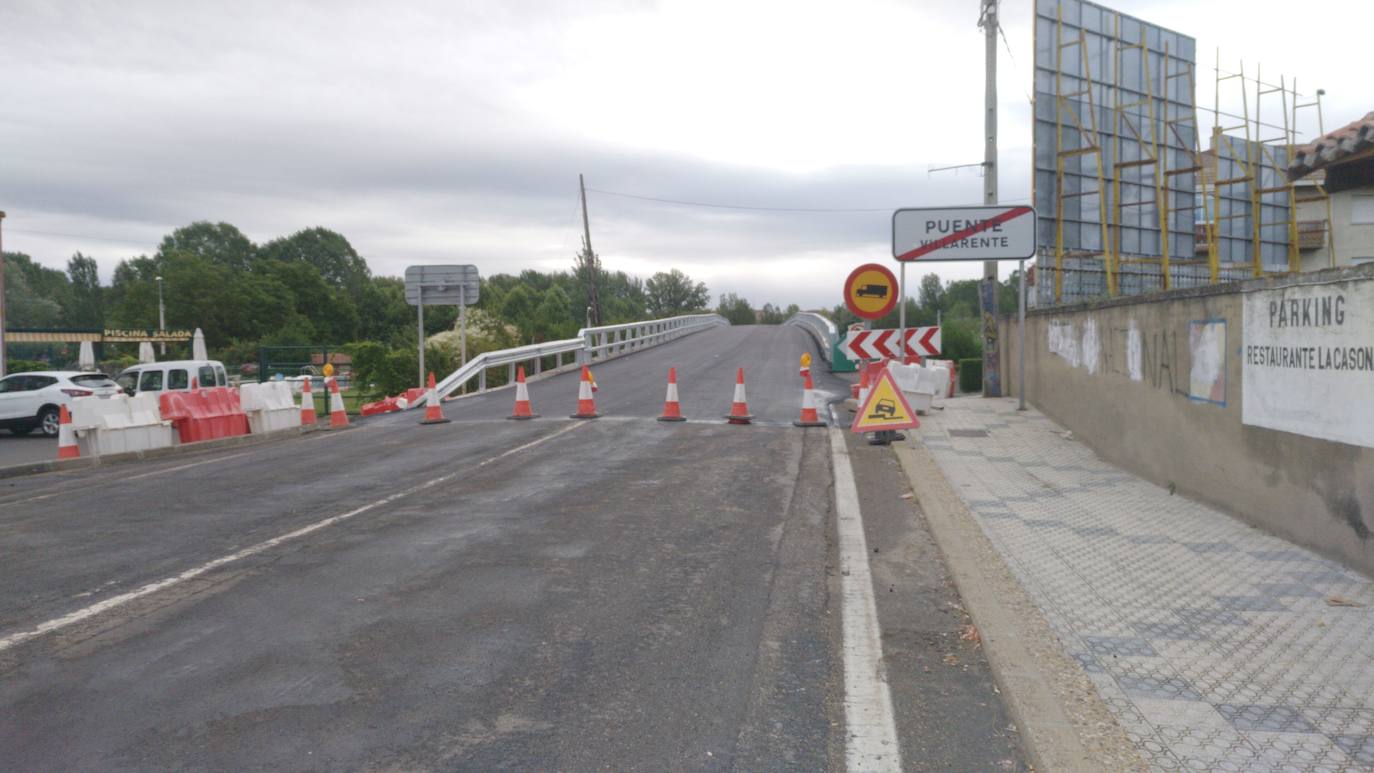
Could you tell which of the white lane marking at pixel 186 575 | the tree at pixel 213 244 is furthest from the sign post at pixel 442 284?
the tree at pixel 213 244

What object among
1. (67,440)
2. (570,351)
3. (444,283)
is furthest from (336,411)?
(570,351)

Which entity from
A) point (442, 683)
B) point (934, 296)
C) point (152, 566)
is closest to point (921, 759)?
point (442, 683)

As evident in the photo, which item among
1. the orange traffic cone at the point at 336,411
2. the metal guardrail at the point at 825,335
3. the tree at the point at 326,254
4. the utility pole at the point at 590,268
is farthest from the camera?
the tree at the point at 326,254

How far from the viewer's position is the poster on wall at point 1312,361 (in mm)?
5801

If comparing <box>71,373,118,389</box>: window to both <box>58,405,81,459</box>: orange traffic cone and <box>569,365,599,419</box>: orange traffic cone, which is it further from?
<box>569,365,599,419</box>: orange traffic cone

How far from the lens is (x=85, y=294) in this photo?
139 m

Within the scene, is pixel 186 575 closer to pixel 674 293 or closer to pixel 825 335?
pixel 825 335

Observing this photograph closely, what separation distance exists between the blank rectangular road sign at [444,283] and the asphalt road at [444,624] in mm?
16725

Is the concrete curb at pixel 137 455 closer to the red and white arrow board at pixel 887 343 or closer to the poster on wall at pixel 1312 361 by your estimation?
the red and white arrow board at pixel 887 343

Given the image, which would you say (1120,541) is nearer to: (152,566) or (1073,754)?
(1073,754)

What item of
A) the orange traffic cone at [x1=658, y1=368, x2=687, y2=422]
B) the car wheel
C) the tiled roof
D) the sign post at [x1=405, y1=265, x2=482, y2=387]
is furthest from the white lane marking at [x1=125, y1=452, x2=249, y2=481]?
the sign post at [x1=405, y1=265, x2=482, y2=387]

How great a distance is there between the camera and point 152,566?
6.36 m

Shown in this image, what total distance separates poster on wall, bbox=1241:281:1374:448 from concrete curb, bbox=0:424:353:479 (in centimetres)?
1316

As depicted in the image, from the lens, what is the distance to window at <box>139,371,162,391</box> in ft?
68.0
